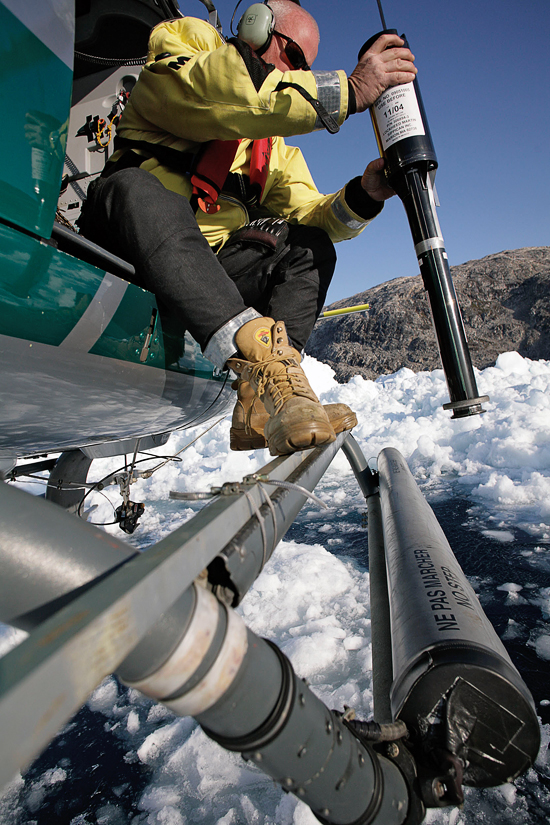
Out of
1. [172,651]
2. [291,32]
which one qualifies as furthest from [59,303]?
[291,32]

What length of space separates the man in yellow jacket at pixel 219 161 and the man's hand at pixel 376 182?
341mm

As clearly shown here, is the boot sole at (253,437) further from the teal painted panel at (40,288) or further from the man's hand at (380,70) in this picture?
the man's hand at (380,70)

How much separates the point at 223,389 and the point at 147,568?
1491 millimetres

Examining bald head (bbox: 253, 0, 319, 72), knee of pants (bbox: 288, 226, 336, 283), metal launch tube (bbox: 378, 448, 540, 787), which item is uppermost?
bald head (bbox: 253, 0, 319, 72)

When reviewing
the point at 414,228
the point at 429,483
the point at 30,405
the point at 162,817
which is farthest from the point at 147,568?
the point at 429,483

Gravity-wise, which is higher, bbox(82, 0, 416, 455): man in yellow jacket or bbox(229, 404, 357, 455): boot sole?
bbox(82, 0, 416, 455): man in yellow jacket

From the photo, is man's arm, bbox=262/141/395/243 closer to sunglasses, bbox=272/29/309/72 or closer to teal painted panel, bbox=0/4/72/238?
sunglasses, bbox=272/29/309/72

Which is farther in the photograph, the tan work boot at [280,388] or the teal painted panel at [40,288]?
the tan work boot at [280,388]

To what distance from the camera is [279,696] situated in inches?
15.2

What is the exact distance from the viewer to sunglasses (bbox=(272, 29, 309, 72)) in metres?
1.27

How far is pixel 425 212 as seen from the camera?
1276 mm

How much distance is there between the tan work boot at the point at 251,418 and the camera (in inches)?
46.8

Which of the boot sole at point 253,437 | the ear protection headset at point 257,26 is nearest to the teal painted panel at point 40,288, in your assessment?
the boot sole at point 253,437

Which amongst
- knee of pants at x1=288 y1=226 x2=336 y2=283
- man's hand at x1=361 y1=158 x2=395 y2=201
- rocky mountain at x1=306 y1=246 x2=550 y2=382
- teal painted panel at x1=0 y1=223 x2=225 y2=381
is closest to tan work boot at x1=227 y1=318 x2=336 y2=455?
teal painted panel at x1=0 y1=223 x2=225 y2=381
